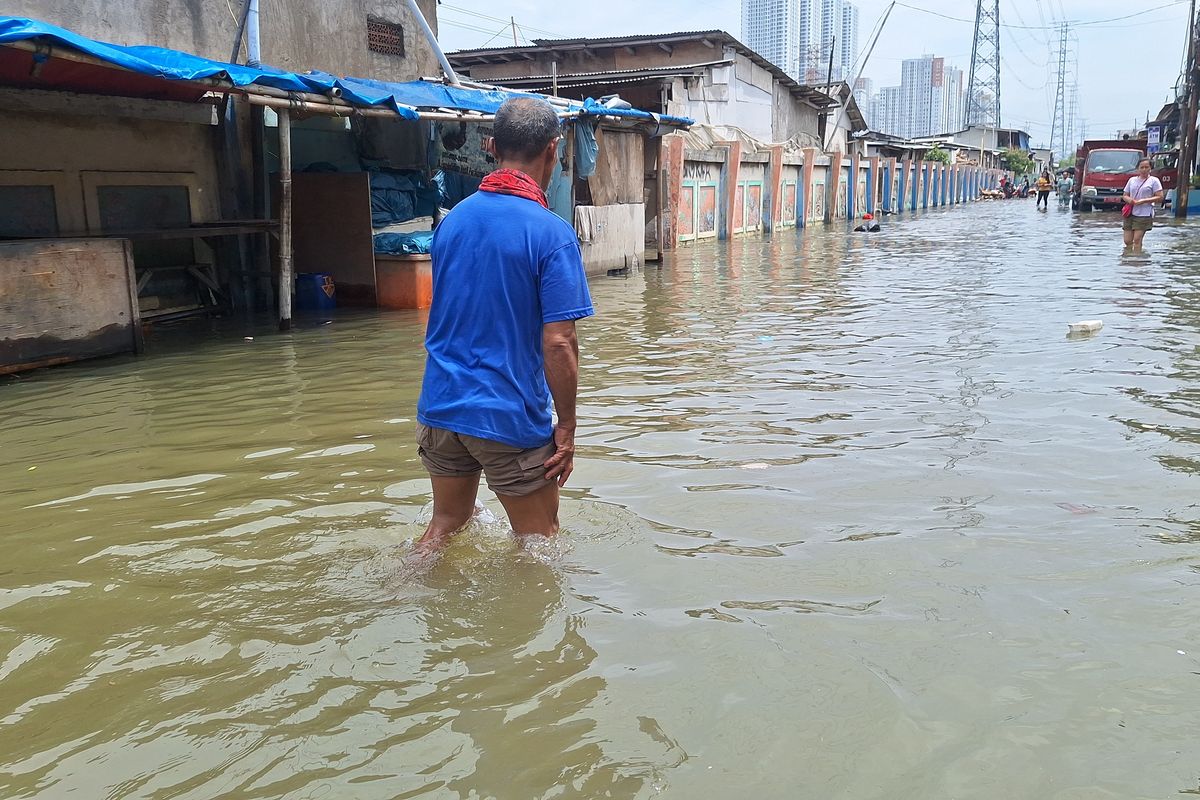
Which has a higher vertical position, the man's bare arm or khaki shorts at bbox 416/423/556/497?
the man's bare arm

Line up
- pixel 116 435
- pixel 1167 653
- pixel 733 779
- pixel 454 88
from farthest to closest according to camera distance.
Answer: pixel 454 88
pixel 116 435
pixel 1167 653
pixel 733 779

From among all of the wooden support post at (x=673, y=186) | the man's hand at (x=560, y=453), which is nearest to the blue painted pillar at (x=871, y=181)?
the wooden support post at (x=673, y=186)

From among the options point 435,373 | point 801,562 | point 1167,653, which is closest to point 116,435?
point 435,373

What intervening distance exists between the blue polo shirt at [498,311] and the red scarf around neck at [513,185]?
23 mm

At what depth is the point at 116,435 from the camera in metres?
6.09

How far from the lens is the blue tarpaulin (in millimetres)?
7223

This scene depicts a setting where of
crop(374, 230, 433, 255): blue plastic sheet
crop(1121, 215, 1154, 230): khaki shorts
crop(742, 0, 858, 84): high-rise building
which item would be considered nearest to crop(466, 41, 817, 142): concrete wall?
crop(1121, 215, 1154, 230): khaki shorts

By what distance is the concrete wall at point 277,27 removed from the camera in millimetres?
10547

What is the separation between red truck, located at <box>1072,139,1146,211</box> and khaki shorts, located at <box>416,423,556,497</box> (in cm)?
3643

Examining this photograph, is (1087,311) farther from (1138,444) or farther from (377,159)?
(377,159)

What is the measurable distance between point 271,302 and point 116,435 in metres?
6.81

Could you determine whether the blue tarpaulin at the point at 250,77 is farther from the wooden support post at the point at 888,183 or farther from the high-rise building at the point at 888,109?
the high-rise building at the point at 888,109

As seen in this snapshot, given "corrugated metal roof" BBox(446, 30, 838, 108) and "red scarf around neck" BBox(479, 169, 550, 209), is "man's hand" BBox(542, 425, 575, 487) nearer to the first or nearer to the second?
"red scarf around neck" BBox(479, 169, 550, 209)

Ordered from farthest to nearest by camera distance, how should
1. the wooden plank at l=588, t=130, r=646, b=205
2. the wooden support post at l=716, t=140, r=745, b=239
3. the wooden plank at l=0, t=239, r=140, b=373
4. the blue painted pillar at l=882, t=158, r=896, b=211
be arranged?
the blue painted pillar at l=882, t=158, r=896, b=211
the wooden support post at l=716, t=140, r=745, b=239
the wooden plank at l=588, t=130, r=646, b=205
the wooden plank at l=0, t=239, r=140, b=373
